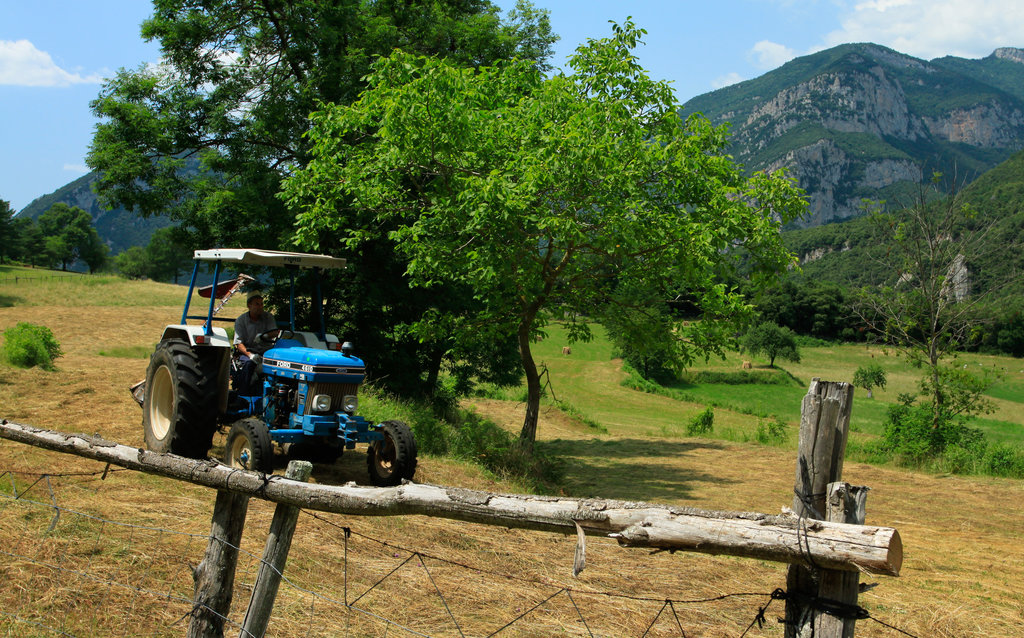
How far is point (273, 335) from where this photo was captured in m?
9.38

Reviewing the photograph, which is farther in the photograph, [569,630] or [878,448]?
[878,448]

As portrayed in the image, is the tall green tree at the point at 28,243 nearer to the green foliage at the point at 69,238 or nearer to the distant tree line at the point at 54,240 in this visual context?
the distant tree line at the point at 54,240

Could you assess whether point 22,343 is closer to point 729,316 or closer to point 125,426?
point 125,426

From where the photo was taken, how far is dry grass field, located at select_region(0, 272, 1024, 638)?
4844 mm

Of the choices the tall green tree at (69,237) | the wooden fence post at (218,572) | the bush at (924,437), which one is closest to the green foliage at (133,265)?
the tall green tree at (69,237)

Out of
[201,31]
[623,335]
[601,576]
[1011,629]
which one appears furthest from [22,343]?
[1011,629]

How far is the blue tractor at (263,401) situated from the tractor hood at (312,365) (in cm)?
1

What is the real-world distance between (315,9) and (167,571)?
14584mm

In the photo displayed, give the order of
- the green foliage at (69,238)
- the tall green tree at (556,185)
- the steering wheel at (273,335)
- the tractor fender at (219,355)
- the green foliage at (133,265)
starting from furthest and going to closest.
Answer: the green foliage at (133,265) → the green foliage at (69,238) → the tall green tree at (556,185) → the steering wheel at (273,335) → the tractor fender at (219,355)

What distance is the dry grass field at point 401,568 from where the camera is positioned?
484cm

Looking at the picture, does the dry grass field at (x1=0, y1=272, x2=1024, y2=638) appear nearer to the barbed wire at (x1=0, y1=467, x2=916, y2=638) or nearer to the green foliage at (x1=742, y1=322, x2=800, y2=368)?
the barbed wire at (x1=0, y1=467, x2=916, y2=638)

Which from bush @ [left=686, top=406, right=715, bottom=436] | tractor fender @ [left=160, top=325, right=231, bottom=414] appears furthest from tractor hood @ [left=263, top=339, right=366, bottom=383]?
bush @ [left=686, top=406, right=715, bottom=436]

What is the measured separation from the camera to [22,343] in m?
14.6

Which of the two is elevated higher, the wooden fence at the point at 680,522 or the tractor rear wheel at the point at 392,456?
the wooden fence at the point at 680,522
